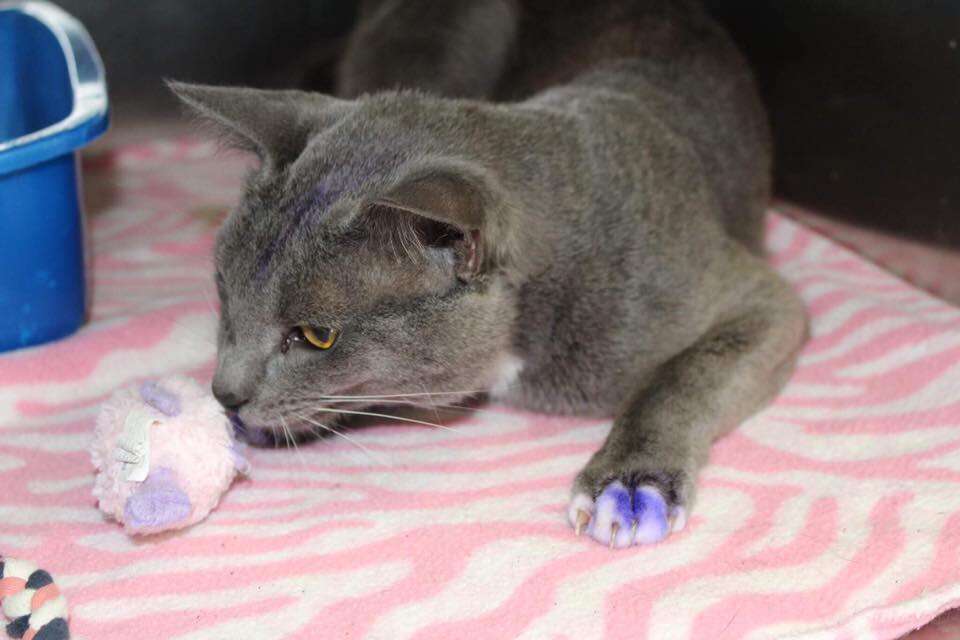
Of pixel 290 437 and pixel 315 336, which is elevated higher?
pixel 315 336

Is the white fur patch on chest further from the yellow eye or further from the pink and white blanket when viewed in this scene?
the yellow eye

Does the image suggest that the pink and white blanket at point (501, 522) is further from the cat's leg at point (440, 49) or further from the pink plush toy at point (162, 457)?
the cat's leg at point (440, 49)

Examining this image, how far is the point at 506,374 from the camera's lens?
62.1 inches

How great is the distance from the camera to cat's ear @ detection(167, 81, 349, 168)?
1.46 metres

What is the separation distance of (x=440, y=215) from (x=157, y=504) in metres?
0.49

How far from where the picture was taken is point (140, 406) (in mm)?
1392

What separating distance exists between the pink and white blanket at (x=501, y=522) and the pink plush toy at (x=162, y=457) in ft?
0.20

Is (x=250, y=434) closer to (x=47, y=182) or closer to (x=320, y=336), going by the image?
(x=320, y=336)

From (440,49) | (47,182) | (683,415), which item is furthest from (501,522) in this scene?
(440,49)

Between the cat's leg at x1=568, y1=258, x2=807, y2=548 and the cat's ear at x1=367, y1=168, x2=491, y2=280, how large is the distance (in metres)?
0.31

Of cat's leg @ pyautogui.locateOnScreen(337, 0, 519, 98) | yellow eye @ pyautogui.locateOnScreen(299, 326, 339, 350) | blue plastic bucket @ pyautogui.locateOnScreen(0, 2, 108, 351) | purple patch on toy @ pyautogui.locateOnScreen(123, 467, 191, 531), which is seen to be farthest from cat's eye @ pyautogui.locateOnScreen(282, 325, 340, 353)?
cat's leg @ pyautogui.locateOnScreen(337, 0, 519, 98)

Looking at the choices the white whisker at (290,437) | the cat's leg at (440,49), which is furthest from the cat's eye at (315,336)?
the cat's leg at (440,49)

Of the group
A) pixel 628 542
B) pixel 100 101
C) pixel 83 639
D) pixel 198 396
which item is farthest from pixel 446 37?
pixel 83 639

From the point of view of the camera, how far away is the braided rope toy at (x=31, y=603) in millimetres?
1196
